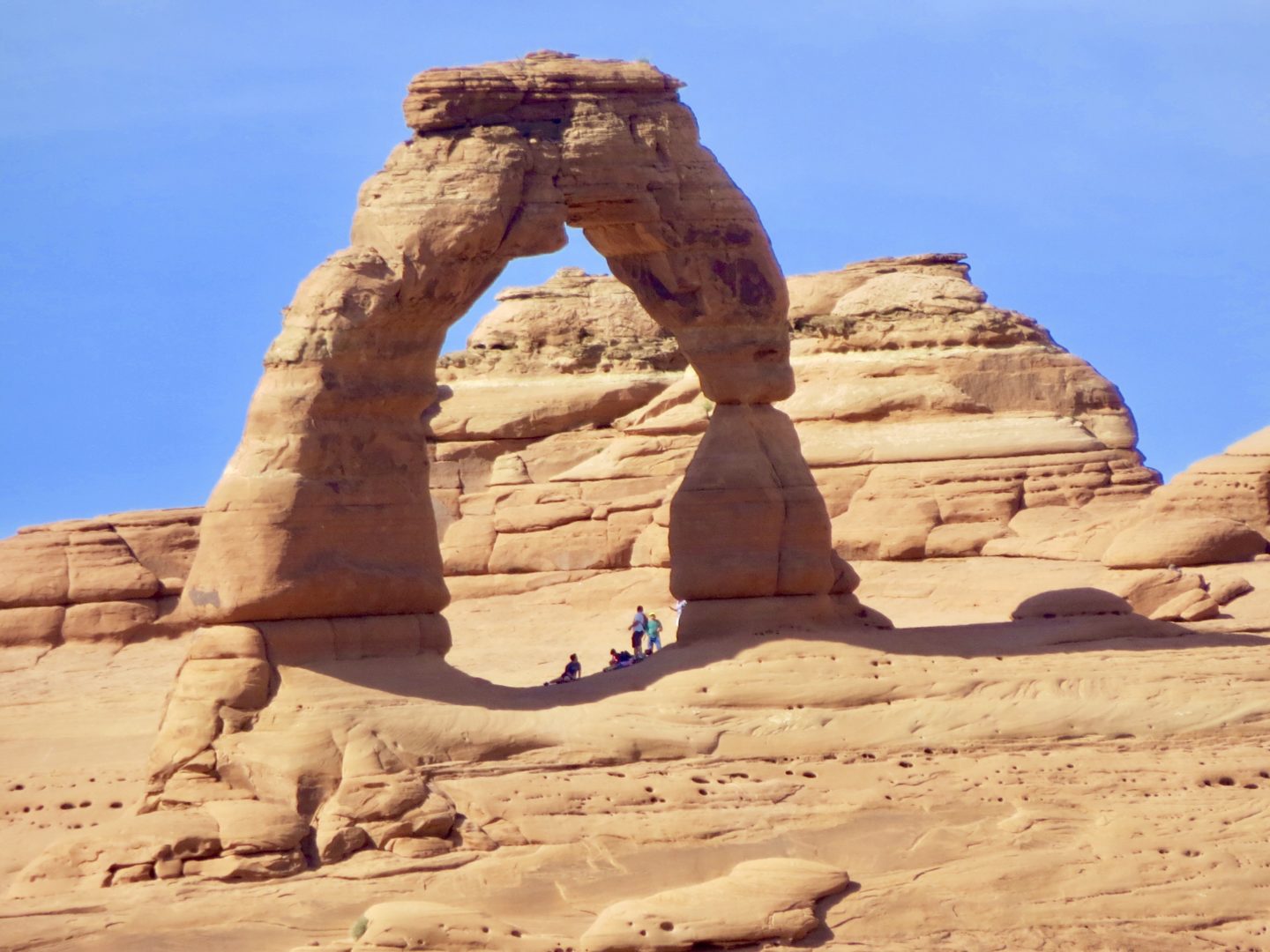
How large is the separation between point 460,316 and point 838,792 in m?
4.98

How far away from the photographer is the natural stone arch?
55.1ft

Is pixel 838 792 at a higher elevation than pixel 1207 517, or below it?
below

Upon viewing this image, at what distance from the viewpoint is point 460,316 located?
58.6 ft

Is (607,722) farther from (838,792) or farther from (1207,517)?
(1207,517)

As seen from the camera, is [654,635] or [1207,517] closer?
[654,635]

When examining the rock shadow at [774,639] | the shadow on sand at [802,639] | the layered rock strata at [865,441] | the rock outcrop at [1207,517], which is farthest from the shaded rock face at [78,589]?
the rock shadow at [774,639]

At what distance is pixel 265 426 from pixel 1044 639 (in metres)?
7.09

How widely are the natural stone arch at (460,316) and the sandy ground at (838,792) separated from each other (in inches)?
33.7

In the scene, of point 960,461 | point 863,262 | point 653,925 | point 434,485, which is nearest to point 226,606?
point 653,925

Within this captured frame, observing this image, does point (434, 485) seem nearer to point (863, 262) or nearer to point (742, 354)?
point (863, 262)

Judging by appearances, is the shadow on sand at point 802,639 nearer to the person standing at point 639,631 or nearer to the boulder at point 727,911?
the boulder at point 727,911

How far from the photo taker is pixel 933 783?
16.6 meters

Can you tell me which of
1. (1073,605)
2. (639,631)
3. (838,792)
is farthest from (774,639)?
(639,631)

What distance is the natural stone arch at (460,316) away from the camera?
55.1ft
